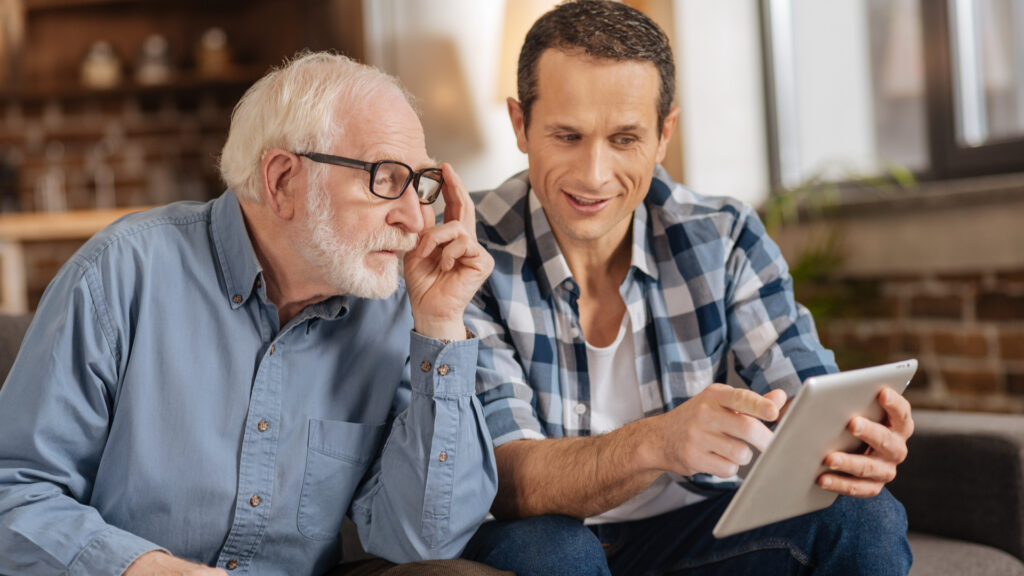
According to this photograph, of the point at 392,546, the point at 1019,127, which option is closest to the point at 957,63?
the point at 1019,127

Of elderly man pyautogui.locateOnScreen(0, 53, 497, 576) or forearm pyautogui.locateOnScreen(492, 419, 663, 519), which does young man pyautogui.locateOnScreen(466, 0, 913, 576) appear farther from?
elderly man pyautogui.locateOnScreen(0, 53, 497, 576)

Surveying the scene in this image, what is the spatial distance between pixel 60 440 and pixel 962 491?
1.45 metres

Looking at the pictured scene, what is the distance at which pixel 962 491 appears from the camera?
166cm

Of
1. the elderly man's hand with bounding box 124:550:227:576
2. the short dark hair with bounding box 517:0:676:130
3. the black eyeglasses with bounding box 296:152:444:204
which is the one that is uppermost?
the short dark hair with bounding box 517:0:676:130

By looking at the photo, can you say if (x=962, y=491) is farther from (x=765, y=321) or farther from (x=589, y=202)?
(x=589, y=202)

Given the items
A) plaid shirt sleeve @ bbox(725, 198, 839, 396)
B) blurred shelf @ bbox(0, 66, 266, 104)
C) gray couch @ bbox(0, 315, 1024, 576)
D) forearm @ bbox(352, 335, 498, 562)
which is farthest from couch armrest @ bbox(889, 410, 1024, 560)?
blurred shelf @ bbox(0, 66, 266, 104)

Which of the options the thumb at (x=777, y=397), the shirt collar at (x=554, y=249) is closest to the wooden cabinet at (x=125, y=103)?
the shirt collar at (x=554, y=249)

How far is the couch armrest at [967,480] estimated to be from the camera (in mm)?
1597

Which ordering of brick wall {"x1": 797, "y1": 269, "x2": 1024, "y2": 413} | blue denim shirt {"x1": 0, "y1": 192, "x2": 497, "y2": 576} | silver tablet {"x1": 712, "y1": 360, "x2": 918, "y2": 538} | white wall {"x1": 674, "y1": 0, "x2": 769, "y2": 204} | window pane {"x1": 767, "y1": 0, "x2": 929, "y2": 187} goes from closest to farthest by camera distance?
silver tablet {"x1": 712, "y1": 360, "x2": 918, "y2": 538}, blue denim shirt {"x1": 0, "y1": 192, "x2": 497, "y2": 576}, brick wall {"x1": 797, "y1": 269, "x2": 1024, "y2": 413}, window pane {"x1": 767, "y1": 0, "x2": 929, "y2": 187}, white wall {"x1": 674, "y1": 0, "x2": 769, "y2": 204}

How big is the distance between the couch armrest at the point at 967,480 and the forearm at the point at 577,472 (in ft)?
2.18

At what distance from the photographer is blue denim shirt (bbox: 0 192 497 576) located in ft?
3.88

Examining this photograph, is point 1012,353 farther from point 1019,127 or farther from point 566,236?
point 566,236

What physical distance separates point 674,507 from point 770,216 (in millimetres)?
1671

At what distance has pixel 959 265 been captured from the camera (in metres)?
2.65
